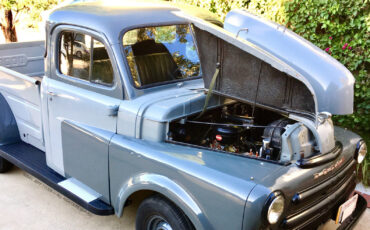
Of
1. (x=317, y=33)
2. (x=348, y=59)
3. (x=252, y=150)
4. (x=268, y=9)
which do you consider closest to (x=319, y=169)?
(x=252, y=150)

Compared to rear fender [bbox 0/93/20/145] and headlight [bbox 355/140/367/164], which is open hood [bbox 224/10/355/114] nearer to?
headlight [bbox 355/140/367/164]

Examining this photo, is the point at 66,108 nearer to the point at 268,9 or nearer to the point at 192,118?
the point at 192,118

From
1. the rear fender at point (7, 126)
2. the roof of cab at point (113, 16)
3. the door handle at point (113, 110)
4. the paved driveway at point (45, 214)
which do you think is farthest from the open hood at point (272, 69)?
the rear fender at point (7, 126)

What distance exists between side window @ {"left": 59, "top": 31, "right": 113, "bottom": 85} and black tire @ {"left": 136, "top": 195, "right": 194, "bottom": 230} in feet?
3.59

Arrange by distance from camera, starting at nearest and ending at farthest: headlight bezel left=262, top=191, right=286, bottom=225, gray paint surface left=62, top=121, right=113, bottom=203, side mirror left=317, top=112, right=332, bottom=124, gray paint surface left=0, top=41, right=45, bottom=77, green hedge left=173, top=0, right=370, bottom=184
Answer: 1. headlight bezel left=262, top=191, right=286, bottom=225
2. side mirror left=317, top=112, right=332, bottom=124
3. gray paint surface left=62, top=121, right=113, bottom=203
4. green hedge left=173, top=0, right=370, bottom=184
5. gray paint surface left=0, top=41, right=45, bottom=77

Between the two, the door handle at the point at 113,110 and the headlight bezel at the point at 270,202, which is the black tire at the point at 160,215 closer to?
the headlight bezel at the point at 270,202

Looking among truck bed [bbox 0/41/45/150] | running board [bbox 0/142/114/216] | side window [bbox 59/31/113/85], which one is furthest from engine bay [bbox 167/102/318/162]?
truck bed [bbox 0/41/45/150]

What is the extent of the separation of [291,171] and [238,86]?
2.86 feet

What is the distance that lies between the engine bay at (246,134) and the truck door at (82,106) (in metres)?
0.60

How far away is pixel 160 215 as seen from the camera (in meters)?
2.81

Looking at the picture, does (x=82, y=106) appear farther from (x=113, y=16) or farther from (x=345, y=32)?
(x=345, y=32)

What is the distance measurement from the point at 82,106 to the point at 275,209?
191 cm

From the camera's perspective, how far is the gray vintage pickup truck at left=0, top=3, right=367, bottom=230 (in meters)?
2.51

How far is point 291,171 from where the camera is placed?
2527mm
